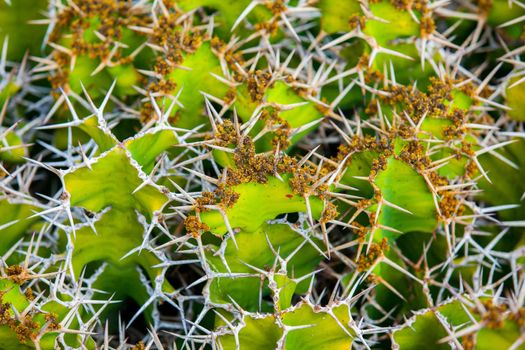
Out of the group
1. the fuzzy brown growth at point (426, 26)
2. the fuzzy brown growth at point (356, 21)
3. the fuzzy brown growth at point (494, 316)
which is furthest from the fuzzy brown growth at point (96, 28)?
the fuzzy brown growth at point (494, 316)

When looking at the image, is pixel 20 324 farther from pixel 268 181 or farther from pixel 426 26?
pixel 426 26

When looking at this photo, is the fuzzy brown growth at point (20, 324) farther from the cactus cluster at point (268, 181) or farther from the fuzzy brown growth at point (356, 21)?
the fuzzy brown growth at point (356, 21)

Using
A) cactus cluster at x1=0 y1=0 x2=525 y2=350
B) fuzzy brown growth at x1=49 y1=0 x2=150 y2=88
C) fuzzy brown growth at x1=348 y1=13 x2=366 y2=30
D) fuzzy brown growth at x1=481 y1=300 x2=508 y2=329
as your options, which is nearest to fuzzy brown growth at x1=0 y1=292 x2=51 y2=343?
cactus cluster at x1=0 y1=0 x2=525 y2=350

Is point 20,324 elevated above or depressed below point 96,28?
below

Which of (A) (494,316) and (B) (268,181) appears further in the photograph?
(B) (268,181)

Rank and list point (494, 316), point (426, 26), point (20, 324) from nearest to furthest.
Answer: point (494, 316), point (20, 324), point (426, 26)

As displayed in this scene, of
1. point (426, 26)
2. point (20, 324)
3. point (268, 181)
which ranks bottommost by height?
point (20, 324)

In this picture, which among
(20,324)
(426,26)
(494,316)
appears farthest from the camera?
(426,26)

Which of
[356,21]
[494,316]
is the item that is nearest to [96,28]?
[356,21]

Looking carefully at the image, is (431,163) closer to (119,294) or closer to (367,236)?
(367,236)
